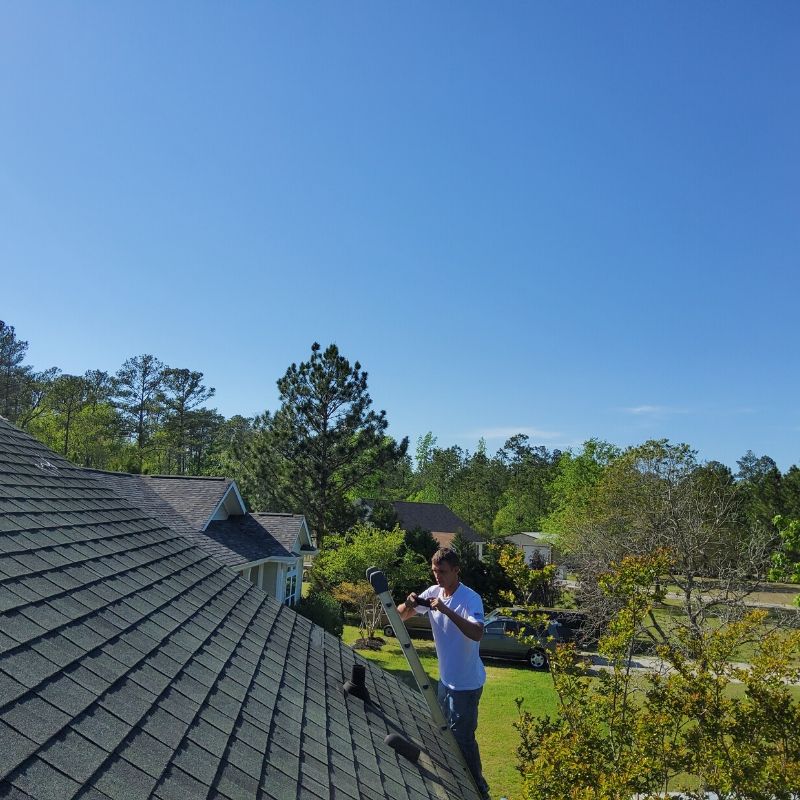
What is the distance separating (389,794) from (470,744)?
1.89 metres

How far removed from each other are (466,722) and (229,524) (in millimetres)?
18723

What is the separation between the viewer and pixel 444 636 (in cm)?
490

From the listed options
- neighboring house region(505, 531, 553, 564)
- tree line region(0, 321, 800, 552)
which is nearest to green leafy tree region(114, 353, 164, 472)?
tree line region(0, 321, 800, 552)

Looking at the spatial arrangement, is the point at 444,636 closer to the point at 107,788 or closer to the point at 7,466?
the point at 107,788

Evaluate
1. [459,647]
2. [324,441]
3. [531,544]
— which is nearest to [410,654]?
[459,647]

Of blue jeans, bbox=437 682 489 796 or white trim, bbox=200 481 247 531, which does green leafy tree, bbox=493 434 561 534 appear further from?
blue jeans, bbox=437 682 489 796

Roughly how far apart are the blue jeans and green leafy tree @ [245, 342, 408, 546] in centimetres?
2944

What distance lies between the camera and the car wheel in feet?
66.1

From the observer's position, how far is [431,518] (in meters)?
51.4

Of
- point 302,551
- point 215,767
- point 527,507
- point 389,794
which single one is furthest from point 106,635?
point 527,507

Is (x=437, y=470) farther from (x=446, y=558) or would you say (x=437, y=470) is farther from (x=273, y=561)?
(x=446, y=558)

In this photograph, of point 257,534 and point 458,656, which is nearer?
point 458,656

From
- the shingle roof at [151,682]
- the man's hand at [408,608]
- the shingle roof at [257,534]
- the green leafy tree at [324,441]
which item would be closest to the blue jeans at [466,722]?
the shingle roof at [151,682]

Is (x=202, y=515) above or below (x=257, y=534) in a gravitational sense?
above
